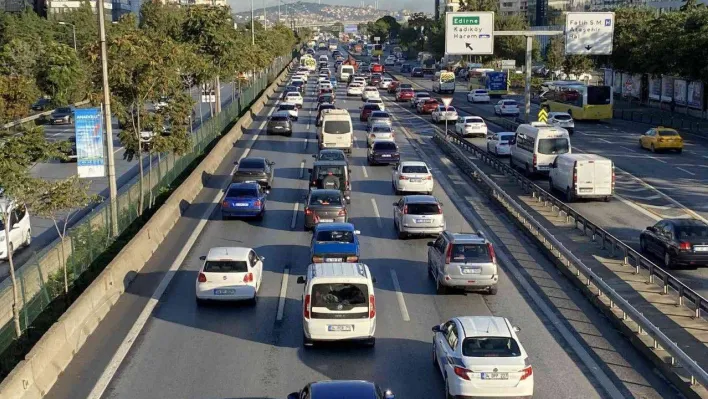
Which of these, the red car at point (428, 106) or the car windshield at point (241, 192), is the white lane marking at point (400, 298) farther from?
the red car at point (428, 106)

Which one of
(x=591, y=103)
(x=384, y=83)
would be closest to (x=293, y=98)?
(x=591, y=103)

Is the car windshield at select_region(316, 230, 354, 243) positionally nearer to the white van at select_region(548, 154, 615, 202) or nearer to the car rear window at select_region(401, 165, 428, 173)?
the car rear window at select_region(401, 165, 428, 173)

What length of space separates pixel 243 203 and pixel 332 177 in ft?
13.3

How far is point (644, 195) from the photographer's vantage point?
37.0m

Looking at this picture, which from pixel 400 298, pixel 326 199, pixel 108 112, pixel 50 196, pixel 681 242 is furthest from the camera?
pixel 326 199

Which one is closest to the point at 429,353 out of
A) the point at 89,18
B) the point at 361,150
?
the point at 361,150

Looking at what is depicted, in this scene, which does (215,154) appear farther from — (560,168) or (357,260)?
(357,260)

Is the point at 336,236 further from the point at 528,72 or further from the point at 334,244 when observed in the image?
the point at 528,72

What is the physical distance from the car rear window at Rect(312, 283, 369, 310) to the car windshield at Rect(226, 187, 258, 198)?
583 inches

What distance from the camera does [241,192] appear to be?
32.5 metres

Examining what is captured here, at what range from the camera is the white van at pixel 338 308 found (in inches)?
703

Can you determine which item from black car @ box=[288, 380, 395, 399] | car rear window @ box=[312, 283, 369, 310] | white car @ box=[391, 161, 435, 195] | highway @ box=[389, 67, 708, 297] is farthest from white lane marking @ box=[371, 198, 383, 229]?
black car @ box=[288, 380, 395, 399]

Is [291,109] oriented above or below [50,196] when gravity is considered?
below

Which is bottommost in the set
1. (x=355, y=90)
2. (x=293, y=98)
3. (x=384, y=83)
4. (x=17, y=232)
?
(x=17, y=232)
